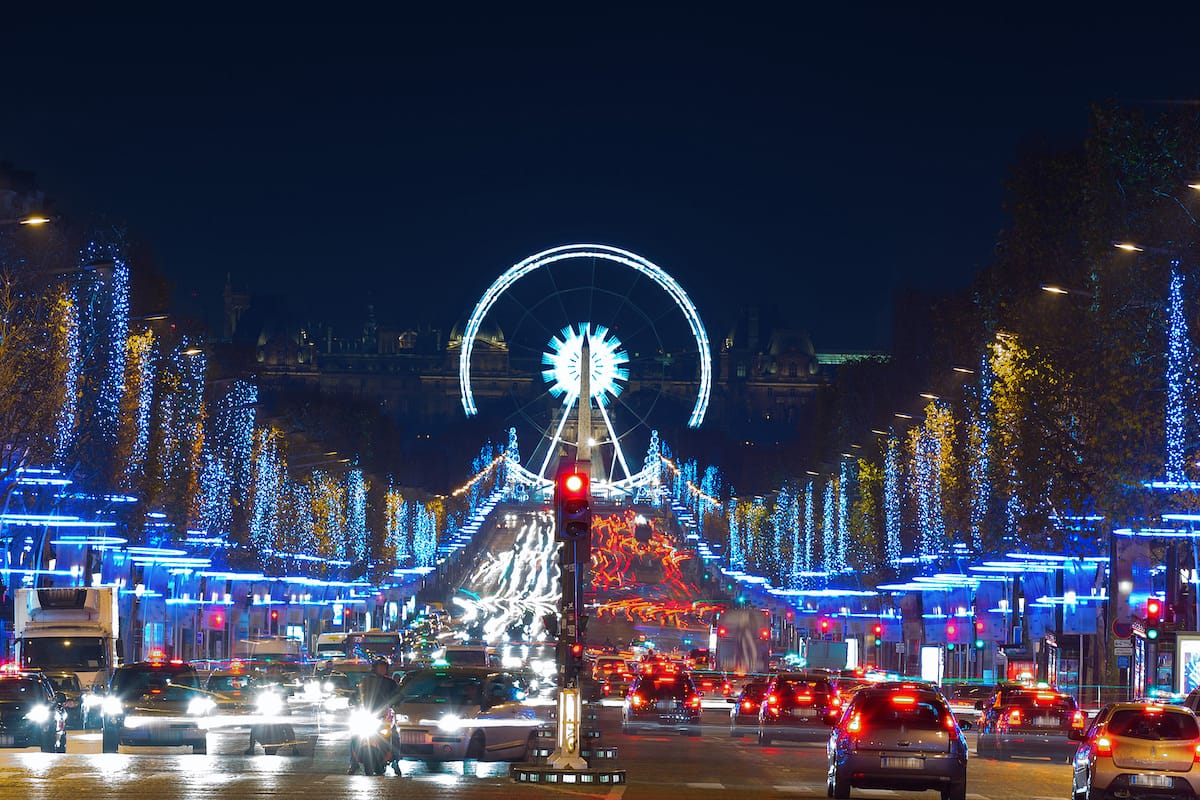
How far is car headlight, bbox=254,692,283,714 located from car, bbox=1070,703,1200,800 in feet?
68.9

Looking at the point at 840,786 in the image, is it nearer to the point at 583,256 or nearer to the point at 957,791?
the point at 957,791

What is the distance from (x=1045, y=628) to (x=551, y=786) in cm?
6048

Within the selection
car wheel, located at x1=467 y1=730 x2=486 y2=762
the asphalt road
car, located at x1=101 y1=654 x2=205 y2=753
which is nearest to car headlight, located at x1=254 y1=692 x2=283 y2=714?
the asphalt road

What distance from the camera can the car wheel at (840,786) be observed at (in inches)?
1325

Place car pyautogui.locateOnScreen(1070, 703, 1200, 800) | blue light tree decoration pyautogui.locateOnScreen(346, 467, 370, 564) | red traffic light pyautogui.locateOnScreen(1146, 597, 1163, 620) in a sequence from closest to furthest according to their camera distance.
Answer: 1. car pyautogui.locateOnScreen(1070, 703, 1200, 800)
2. red traffic light pyautogui.locateOnScreen(1146, 597, 1163, 620)
3. blue light tree decoration pyautogui.locateOnScreen(346, 467, 370, 564)

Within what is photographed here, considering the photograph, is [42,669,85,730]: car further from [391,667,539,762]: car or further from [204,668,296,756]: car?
[391,667,539,762]: car

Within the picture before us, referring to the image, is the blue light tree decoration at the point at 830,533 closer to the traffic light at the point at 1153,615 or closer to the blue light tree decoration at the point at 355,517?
the blue light tree decoration at the point at 355,517

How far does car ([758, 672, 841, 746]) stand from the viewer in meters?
57.5

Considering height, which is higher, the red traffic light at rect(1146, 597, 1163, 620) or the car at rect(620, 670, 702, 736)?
the red traffic light at rect(1146, 597, 1163, 620)

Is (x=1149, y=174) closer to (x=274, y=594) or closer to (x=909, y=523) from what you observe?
(x=909, y=523)

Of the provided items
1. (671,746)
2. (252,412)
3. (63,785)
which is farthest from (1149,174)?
(252,412)

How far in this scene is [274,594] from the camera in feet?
439

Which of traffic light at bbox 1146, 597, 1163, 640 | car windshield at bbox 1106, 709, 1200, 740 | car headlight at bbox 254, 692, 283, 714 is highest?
traffic light at bbox 1146, 597, 1163, 640

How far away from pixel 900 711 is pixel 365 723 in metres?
9.25
